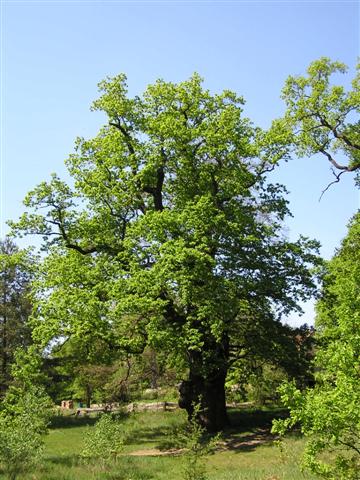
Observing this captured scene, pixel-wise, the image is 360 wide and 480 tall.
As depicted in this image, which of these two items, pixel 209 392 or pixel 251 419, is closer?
pixel 209 392

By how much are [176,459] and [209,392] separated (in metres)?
6.18

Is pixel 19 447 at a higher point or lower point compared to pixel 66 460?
higher

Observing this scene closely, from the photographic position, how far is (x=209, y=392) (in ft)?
85.0

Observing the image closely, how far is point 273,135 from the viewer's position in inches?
1049

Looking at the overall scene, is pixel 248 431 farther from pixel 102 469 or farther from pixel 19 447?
pixel 19 447

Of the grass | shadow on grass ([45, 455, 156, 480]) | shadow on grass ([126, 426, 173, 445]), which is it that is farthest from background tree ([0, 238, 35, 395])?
shadow on grass ([45, 455, 156, 480])

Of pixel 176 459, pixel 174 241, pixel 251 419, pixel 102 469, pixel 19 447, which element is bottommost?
pixel 176 459

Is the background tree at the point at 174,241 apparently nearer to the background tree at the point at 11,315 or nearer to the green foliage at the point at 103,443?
the green foliage at the point at 103,443

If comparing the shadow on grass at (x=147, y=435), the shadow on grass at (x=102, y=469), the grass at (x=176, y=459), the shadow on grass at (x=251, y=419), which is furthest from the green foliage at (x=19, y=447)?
the shadow on grass at (x=251, y=419)

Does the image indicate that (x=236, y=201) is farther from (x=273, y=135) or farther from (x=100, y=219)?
(x=100, y=219)

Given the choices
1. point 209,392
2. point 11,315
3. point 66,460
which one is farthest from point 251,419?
point 11,315

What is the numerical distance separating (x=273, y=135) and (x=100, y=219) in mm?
10137

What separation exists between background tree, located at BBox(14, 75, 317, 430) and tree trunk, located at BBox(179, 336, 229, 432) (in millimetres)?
61

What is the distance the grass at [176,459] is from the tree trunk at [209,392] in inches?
35.8
